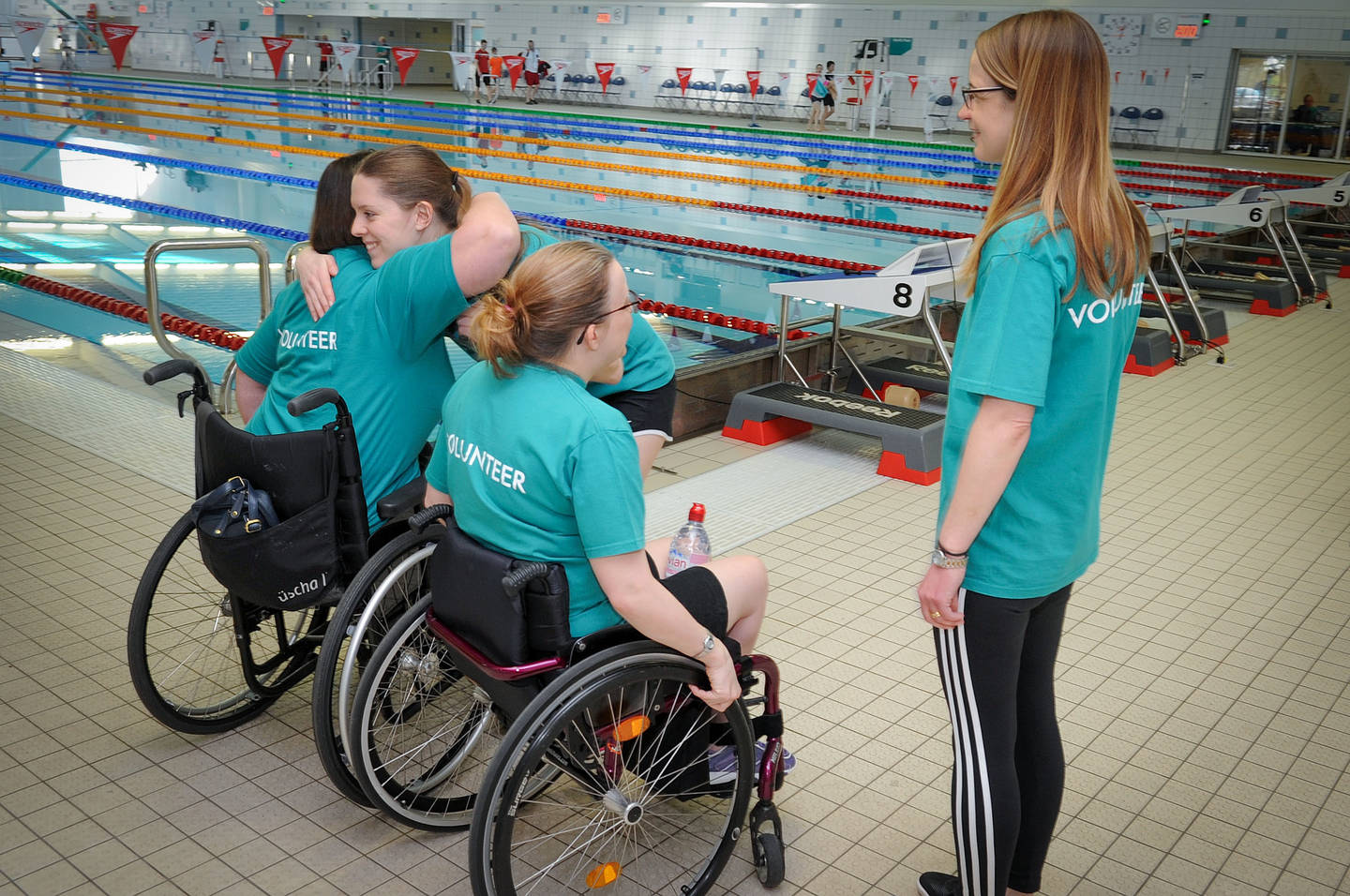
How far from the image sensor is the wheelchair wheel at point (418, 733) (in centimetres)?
203

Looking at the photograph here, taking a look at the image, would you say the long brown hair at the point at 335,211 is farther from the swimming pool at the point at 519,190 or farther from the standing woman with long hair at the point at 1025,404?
the swimming pool at the point at 519,190

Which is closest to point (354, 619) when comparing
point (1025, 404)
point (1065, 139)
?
point (1025, 404)

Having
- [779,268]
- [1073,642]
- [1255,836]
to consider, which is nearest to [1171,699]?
[1073,642]

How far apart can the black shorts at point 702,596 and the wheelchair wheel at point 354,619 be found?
50 centimetres

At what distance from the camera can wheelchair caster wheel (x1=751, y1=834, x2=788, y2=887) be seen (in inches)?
81.4

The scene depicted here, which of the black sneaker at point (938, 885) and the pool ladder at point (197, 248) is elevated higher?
the pool ladder at point (197, 248)

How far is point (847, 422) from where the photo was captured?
15.0ft

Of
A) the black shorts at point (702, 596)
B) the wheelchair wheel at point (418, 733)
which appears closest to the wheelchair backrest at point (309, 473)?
the wheelchair wheel at point (418, 733)

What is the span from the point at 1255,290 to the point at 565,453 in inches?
309

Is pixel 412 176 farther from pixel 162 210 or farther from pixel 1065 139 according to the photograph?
pixel 162 210

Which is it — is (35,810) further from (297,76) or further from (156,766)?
(297,76)

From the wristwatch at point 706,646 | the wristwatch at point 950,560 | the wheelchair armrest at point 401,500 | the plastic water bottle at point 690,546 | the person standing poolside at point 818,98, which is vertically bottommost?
the plastic water bottle at point 690,546

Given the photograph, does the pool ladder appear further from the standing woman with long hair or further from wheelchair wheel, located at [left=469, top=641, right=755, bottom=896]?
the standing woman with long hair

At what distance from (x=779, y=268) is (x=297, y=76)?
23880 millimetres
